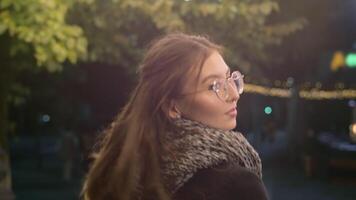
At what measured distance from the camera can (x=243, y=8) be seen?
9359 mm

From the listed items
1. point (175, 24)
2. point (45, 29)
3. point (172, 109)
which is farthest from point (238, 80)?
point (175, 24)

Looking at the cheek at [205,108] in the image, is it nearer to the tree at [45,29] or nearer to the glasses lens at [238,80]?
the glasses lens at [238,80]

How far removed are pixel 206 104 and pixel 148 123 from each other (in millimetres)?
167

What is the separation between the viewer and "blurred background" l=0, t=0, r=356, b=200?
357 inches

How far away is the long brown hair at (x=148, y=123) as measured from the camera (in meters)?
1.96

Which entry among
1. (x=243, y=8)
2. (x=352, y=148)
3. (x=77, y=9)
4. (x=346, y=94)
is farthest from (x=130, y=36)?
(x=346, y=94)

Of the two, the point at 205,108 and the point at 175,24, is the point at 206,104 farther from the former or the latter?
the point at 175,24

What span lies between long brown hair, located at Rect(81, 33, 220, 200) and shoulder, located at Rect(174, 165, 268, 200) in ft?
0.32

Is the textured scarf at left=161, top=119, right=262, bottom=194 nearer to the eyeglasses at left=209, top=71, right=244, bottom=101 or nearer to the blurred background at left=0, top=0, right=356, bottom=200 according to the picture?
the eyeglasses at left=209, top=71, right=244, bottom=101

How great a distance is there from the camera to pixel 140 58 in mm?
9922

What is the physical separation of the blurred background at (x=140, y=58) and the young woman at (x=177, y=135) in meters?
1.37

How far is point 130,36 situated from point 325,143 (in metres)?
14.3

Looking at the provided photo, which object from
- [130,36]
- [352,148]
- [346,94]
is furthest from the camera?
[346,94]

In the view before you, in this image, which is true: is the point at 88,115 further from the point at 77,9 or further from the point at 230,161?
the point at 230,161
